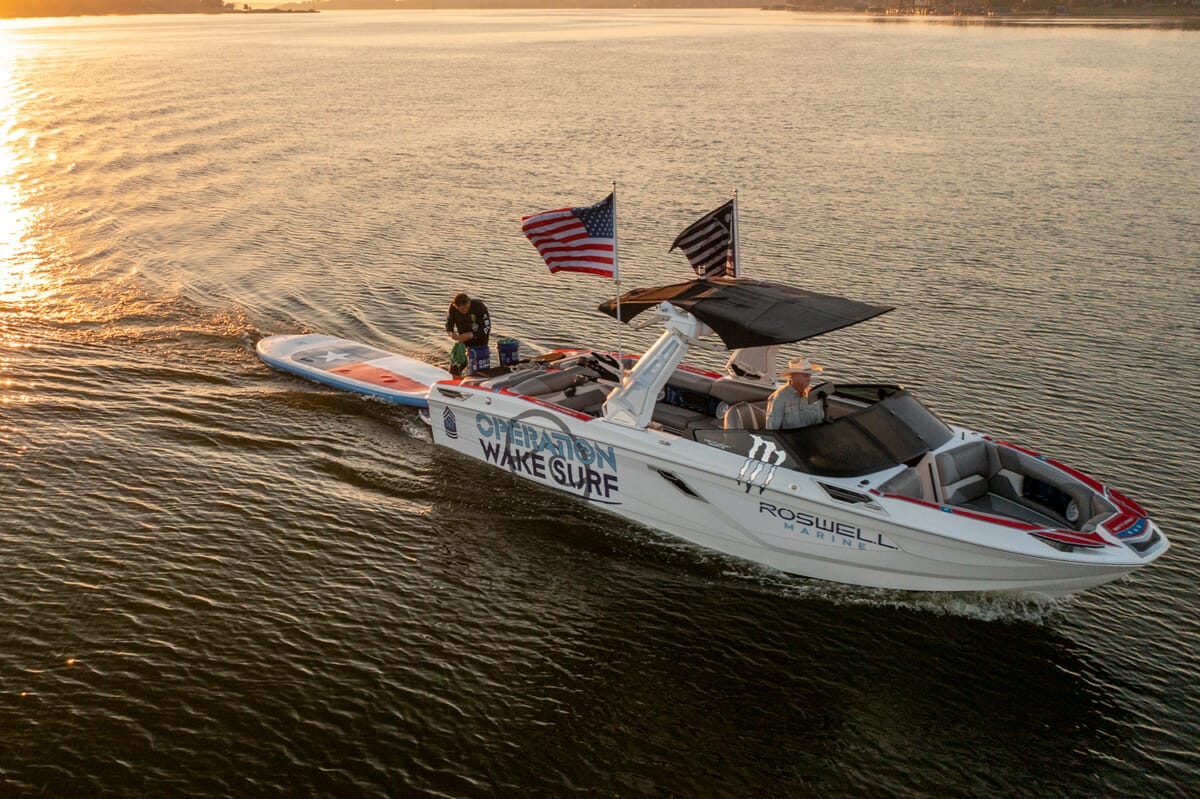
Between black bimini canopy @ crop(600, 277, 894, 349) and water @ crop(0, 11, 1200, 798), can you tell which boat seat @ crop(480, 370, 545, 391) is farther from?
black bimini canopy @ crop(600, 277, 894, 349)

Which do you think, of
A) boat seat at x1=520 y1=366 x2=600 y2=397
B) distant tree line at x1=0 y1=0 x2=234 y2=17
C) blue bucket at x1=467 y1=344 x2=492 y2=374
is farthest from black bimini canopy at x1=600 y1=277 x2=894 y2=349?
distant tree line at x1=0 y1=0 x2=234 y2=17

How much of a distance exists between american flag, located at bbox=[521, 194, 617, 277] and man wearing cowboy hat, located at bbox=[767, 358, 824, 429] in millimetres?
2877

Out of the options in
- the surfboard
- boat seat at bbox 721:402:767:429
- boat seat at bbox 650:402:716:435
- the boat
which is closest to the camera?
the boat

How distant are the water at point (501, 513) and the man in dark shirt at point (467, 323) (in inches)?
67.7

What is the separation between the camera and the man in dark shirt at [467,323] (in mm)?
17203

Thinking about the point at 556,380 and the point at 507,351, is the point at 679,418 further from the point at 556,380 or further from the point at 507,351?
the point at 507,351

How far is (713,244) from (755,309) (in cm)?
298

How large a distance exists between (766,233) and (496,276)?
908 cm

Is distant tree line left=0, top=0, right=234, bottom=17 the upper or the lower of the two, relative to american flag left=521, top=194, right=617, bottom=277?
upper

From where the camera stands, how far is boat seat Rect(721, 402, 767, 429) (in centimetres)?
1340

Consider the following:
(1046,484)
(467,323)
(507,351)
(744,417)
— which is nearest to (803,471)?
(744,417)

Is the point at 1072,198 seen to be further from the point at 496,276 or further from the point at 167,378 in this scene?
the point at 167,378

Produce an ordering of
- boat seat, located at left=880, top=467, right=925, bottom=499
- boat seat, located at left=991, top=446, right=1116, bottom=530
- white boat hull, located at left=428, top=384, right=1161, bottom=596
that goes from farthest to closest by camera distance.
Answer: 1. boat seat, located at left=880, top=467, right=925, bottom=499
2. boat seat, located at left=991, top=446, right=1116, bottom=530
3. white boat hull, located at left=428, top=384, right=1161, bottom=596

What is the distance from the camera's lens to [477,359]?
17.4m
